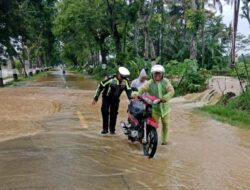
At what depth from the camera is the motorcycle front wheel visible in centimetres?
883

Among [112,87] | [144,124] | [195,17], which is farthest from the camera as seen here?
[195,17]

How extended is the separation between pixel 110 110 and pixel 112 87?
0.68 m

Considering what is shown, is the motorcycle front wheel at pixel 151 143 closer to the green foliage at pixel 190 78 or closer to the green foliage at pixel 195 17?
the green foliage at pixel 190 78

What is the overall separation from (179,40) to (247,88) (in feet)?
132

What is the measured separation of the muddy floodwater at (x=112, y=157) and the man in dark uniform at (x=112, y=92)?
41 cm

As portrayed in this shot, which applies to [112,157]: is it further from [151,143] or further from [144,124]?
[144,124]

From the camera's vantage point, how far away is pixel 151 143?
29.5 feet

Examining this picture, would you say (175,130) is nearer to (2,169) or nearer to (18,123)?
(18,123)

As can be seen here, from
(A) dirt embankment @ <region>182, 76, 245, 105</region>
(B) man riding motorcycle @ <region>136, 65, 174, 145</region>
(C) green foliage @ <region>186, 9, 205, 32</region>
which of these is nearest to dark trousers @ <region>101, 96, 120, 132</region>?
(B) man riding motorcycle @ <region>136, 65, 174, 145</region>

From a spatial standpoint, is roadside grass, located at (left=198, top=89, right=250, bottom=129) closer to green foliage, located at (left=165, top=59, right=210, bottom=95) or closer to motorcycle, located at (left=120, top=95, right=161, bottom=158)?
motorcycle, located at (left=120, top=95, right=161, bottom=158)

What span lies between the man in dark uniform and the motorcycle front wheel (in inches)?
71.5

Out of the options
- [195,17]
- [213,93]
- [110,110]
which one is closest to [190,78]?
[213,93]

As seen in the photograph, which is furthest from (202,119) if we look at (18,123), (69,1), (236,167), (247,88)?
(69,1)

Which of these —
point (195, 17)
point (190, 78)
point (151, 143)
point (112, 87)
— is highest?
point (195, 17)
